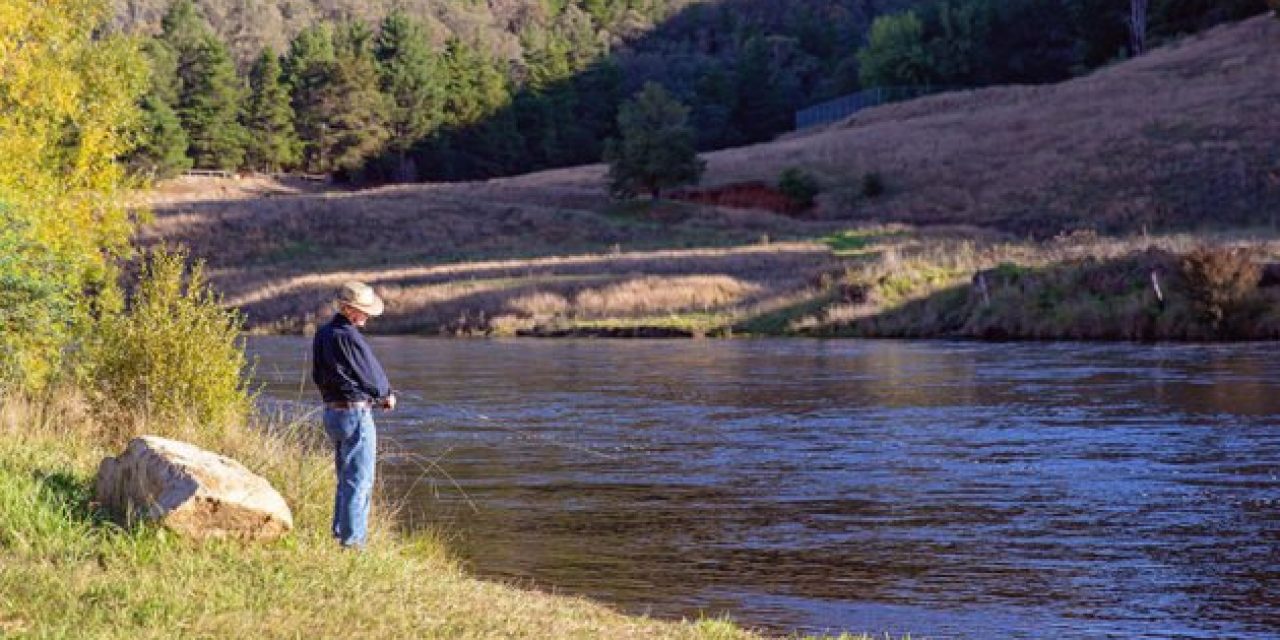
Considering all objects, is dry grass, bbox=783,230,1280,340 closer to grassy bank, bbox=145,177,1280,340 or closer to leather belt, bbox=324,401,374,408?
grassy bank, bbox=145,177,1280,340

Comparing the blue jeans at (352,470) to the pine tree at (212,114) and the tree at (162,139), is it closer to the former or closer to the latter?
the tree at (162,139)

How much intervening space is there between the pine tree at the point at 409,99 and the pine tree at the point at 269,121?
6.42m

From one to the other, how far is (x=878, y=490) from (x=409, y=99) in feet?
340

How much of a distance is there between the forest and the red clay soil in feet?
102

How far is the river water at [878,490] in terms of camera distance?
12.8m

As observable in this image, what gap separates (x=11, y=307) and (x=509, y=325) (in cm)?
3154

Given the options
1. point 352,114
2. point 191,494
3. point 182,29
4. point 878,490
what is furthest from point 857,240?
point 182,29

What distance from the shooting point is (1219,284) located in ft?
127

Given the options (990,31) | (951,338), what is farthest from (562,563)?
A: (990,31)

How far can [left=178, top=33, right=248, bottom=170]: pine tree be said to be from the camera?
113m

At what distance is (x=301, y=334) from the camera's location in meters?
51.4

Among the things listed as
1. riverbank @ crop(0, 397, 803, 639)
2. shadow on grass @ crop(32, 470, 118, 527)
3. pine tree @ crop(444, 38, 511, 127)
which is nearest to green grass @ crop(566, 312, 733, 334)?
riverbank @ crop(0, 397, 803, 639)

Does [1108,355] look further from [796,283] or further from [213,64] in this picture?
[213,64]

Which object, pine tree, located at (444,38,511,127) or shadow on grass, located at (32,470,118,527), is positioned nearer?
shadow on grass, located at (32,470,118,527)
